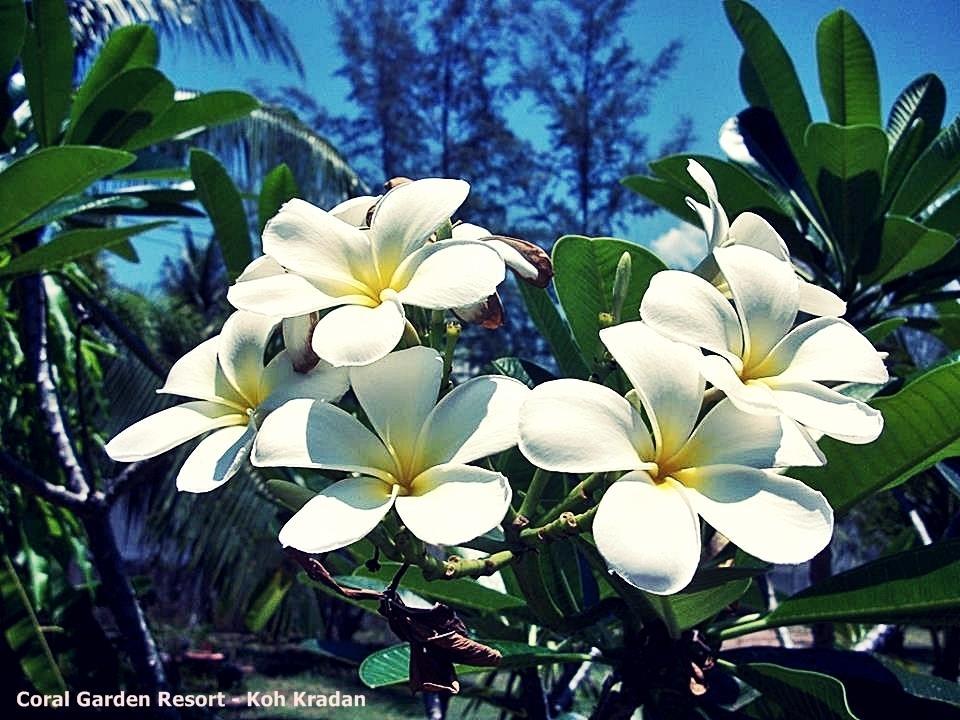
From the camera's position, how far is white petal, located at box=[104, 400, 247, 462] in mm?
419

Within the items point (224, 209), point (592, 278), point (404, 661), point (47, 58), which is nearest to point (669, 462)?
point (592, 278)

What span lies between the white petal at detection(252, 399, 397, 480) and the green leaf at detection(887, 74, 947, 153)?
1.17 metres

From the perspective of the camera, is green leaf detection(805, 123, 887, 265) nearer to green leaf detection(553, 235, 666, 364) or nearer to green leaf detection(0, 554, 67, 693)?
green leaf detection(553, 235, 666, 364)

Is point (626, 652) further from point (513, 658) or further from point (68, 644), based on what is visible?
point (68, 644)

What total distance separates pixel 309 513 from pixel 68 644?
1.56m

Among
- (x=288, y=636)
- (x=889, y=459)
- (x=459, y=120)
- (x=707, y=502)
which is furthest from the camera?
(x=459, y=120)

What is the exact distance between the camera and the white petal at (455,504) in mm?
319

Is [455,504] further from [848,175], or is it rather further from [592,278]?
[848,175]

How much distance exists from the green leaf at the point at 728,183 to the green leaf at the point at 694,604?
1.99 feet

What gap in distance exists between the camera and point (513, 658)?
0.60m

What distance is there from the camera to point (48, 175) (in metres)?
0.90

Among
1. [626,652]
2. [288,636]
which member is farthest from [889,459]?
[288,636]

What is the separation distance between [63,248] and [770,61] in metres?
0.99

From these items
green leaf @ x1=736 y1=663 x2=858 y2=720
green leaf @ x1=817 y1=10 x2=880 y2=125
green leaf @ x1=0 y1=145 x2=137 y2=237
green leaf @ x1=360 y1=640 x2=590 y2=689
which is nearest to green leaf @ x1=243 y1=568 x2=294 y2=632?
green leaf @ x1=0 y1=145 x2=137 y2=237
